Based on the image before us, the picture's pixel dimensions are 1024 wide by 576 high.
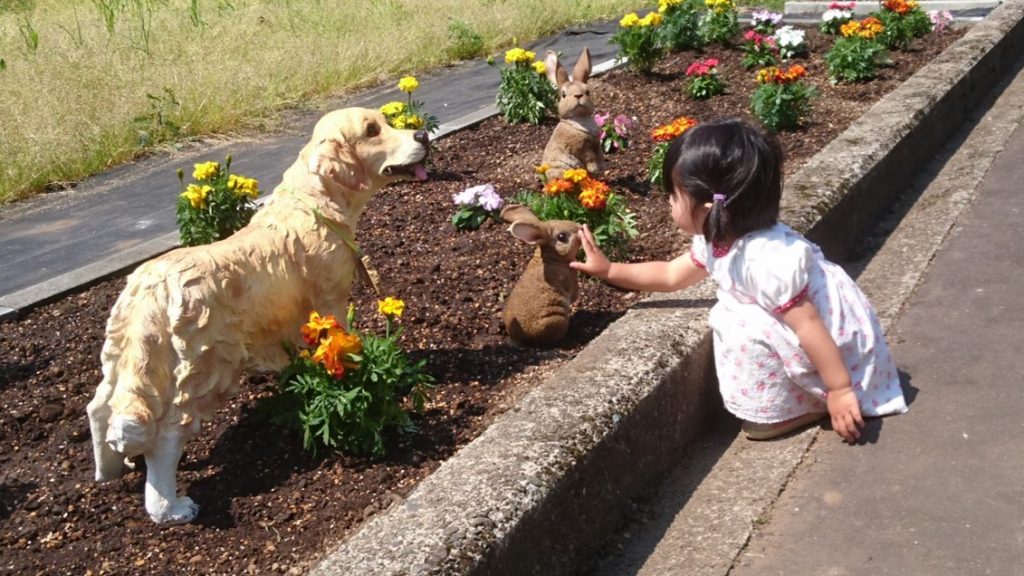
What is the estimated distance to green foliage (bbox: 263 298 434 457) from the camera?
330cm

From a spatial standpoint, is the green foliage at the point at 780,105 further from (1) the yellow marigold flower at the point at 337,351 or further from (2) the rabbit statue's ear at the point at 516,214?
(1) the yellow marigold flower at the point at 337,351

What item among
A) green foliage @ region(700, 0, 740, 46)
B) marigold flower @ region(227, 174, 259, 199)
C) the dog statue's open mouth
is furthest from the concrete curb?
green foliage @ region(700, 0, 740, 46)

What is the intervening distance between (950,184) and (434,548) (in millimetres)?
4521

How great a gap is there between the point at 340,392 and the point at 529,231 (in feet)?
3.47

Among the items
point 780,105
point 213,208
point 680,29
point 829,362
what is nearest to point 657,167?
point 780,105

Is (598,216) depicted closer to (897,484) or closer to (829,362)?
(829,362)

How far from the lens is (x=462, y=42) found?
11508mm

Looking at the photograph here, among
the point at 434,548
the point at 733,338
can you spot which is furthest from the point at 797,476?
the point at 434,548

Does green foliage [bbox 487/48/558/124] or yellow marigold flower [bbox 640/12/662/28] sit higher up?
yellow marigold flower [bbox 640/12/662/28]

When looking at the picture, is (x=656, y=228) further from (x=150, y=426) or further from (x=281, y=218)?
(x=150, y=426)

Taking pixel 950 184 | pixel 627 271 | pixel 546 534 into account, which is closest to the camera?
pixel 546 534

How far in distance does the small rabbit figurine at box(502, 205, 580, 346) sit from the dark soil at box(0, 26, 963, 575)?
3.8 inches

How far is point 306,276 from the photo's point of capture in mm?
3613

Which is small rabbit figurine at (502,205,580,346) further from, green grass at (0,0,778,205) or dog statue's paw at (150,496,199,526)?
green grass at (0,0,778,205)
